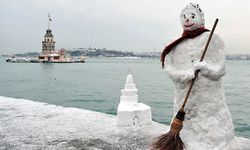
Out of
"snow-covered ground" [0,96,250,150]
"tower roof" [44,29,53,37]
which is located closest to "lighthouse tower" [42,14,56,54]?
"tower roof" [44,29,53,37]

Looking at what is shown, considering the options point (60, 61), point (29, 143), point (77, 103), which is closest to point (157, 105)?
point (77, 103)

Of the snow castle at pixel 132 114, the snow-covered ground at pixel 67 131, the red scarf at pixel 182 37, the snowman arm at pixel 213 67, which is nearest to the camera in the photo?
the snowman arm at pixel 213 67

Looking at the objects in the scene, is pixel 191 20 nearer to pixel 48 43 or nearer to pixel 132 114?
pixel 132 114

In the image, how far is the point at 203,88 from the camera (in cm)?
534

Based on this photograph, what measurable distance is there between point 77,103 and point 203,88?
23.3m

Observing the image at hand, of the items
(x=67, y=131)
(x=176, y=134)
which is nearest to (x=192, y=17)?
(x=176, y=134)

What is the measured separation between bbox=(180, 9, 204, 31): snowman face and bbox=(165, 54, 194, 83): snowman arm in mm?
656

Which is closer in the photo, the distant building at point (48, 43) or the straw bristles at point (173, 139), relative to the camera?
the straw bristles at point (173, 139)

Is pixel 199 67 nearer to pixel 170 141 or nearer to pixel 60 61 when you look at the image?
pixel 170 141

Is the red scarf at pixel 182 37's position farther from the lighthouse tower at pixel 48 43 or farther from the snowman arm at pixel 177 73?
the lighthouse tower at pixel 48 43

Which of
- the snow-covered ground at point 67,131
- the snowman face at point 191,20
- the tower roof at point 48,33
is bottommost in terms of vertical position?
the snow-covered ground at point 67,131

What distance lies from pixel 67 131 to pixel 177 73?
10.2 ft

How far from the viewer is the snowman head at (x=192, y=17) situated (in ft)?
17.5

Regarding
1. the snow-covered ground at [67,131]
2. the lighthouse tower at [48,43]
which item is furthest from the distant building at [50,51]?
the snow-covered ground at [67,131]
